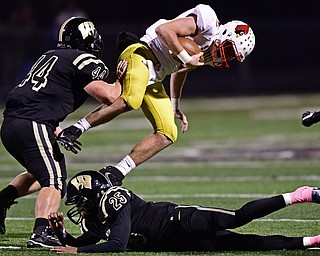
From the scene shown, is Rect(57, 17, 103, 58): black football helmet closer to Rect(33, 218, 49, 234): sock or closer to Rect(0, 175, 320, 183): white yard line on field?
Rect(33, 218, 49, 234): sock

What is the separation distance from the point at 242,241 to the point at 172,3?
16882 millimetres

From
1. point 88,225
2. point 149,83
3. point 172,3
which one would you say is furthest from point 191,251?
point 172,3

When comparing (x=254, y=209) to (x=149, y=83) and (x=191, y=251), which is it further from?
(x=149, y=83)

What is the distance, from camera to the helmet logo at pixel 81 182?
23.4 ft

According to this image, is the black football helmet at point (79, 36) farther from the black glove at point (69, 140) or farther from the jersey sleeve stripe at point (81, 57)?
the black glove at point (69, 140)

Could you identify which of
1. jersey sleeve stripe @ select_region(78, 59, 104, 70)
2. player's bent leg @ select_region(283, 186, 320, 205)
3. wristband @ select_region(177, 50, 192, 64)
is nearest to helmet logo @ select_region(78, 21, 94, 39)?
jersey sleeve stripe @ select_region(78, 59, 104, 70)

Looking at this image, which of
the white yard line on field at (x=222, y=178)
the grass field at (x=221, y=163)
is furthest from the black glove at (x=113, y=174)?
the white yard line on field at (x=222, y=178)

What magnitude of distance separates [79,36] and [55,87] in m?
0.49

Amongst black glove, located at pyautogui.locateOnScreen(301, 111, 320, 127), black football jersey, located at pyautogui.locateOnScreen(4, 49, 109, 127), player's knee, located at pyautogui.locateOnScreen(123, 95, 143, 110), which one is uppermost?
black football jersey, located at pyautogui.locateOnScreen(4, 49, 109, 127)

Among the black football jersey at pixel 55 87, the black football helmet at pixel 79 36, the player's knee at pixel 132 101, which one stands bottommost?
the player's knee at pixel 132 101

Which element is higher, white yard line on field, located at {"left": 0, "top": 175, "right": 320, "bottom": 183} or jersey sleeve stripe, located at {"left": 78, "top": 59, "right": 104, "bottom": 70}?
jersey sleeve stripe, located at {"left": 78, "top": 59, "right": 104, "bottom": 70}

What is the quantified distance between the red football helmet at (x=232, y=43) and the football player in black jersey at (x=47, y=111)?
128cm

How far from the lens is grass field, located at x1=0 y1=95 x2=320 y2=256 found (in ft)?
28.7

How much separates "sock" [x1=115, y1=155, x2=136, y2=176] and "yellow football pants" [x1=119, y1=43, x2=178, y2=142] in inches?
14.8
